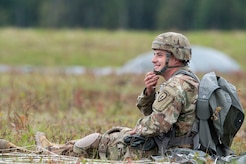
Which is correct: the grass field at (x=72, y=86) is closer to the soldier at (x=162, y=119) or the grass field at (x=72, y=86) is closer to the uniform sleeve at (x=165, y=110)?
the soldier at (x=162, y=119)

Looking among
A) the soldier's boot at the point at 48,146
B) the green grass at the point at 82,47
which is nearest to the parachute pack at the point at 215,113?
the soldier's boot at the point at 48,146

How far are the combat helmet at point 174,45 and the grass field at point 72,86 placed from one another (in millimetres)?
888

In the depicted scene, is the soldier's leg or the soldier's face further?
the soldier's leg

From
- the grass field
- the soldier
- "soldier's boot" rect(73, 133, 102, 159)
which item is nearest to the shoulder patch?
the soldier

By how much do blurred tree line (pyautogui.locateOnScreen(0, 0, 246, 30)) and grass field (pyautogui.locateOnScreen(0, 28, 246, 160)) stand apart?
46678 mm

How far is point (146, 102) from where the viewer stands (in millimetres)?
8664

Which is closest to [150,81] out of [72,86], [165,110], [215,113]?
[165,110]

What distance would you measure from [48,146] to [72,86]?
377 inches

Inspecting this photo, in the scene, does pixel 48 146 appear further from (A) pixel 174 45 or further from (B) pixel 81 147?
(A) pixel 174 45

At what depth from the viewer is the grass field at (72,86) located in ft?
34.9

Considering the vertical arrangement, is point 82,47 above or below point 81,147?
above

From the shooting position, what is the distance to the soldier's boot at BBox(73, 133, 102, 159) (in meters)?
8.46

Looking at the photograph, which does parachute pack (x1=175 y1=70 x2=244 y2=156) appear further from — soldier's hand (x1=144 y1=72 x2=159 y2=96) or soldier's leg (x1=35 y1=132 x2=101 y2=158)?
soldier's leg (x1=35 y1=132 x2=101 y2=158)

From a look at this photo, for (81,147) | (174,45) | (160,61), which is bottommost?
(81,147)
